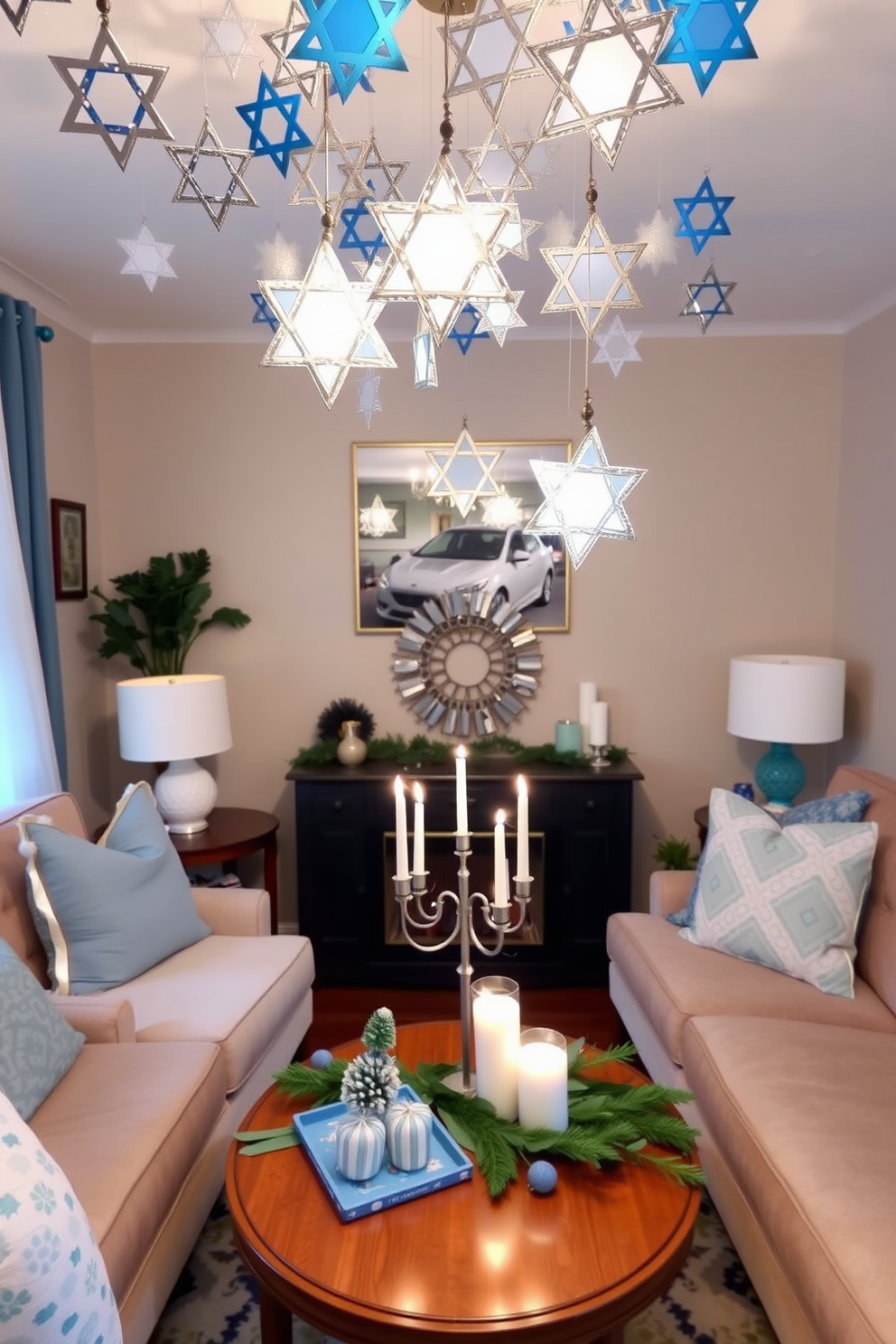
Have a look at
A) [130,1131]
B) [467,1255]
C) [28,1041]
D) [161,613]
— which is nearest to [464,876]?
[467,1255]

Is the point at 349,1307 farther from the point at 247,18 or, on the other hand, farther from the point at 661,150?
the point at 661,150

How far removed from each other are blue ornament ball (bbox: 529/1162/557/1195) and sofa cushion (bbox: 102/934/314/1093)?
93cm

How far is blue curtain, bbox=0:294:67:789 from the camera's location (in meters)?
2.88

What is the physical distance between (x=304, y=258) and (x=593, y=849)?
232 centimetres

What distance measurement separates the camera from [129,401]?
12.5ft

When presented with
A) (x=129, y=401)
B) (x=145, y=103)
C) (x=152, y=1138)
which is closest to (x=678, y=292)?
(x=129, y=401)

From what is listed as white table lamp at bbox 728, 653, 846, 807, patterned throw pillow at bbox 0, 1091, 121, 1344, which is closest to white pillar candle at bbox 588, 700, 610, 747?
white table lamp at bbox 728, 653, 846, 807

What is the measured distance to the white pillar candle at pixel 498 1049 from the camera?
167 cm

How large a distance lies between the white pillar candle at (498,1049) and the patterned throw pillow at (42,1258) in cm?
71

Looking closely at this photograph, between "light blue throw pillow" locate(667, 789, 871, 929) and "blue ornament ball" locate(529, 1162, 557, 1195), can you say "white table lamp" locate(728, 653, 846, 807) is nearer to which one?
"light blue throw pillow" locate(667, 789, 871, 929)

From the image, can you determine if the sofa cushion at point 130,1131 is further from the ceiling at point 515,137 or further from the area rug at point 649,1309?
the ceiling at point 515,137

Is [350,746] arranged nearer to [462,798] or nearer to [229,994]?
[229,994]

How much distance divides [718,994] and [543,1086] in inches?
34.7

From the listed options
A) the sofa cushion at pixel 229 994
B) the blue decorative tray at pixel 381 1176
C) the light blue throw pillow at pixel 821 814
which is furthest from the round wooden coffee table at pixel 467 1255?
the light blue throw pillow at pixel 821 814
